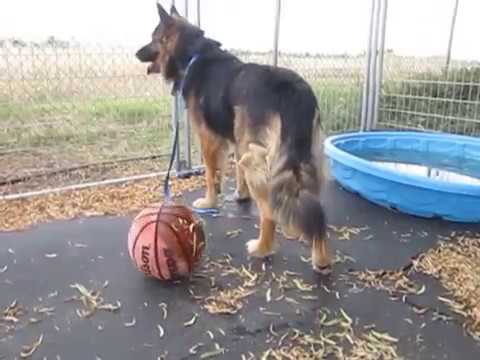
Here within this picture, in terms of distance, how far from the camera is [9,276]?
2266 mm

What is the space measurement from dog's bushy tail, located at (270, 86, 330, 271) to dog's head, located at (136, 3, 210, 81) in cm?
99

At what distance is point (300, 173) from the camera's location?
2.20 m

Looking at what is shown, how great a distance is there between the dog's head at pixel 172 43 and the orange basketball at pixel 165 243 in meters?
1.17

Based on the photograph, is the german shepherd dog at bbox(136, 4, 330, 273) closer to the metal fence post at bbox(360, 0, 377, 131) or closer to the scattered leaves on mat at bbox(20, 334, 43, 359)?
the scattered leaves on mat at bbox(20, 334, 43, 359)

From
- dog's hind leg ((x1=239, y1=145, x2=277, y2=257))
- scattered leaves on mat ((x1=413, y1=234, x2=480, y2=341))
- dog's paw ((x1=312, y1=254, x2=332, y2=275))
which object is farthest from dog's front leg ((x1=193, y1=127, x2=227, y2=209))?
scattered leaves on mat ((x1=413, y1=234, x2=480, y2=341))

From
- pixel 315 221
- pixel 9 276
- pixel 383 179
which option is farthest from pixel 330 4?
pixel 9 276

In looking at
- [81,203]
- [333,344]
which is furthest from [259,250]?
[81,203]

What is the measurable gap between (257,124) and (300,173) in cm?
39

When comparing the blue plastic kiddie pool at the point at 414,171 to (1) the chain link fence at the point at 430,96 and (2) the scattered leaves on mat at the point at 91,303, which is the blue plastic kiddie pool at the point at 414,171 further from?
(2) the scattered leaves on mat at the point at 91,303

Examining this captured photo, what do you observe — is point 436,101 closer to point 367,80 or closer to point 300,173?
point 367,80

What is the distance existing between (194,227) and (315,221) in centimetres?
57

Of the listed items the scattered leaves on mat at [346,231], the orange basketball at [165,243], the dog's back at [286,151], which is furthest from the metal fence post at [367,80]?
the orange basketball at [165,243]

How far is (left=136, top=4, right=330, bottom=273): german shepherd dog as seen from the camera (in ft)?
7.20

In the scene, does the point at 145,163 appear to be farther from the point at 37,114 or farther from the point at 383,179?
the point at 383,179
